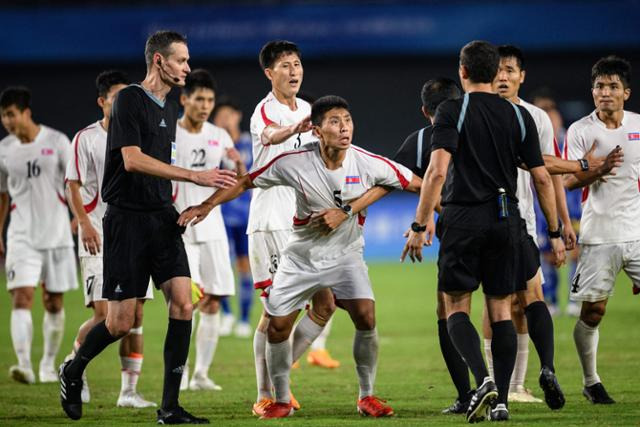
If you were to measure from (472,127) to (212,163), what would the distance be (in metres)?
3.74

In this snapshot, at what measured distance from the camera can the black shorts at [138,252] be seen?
7.36 metres

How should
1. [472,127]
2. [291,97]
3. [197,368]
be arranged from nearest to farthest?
[472,127], [291,97], [197,368]

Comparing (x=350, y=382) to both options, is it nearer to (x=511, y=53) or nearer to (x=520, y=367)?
(x=520, y=367)

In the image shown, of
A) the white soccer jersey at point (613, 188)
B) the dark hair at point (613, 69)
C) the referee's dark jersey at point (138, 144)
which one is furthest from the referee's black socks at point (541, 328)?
the referee's dark jersey at point (138, 144)

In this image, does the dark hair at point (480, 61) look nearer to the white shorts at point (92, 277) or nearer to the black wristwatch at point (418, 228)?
the black wristwatch at point (418, 228)

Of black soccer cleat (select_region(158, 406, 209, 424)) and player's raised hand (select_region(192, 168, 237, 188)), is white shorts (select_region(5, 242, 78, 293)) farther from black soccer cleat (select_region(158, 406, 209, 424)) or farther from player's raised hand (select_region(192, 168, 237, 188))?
player's raised hand (select_region(192, 168, 237, 188))

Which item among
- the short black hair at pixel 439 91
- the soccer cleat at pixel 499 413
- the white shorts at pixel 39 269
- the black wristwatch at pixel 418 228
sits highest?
the short black hair at pixel 439 91

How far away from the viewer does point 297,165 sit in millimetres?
7418

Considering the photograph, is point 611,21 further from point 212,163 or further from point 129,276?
point 129,276

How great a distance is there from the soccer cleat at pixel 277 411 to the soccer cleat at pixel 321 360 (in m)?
3.41

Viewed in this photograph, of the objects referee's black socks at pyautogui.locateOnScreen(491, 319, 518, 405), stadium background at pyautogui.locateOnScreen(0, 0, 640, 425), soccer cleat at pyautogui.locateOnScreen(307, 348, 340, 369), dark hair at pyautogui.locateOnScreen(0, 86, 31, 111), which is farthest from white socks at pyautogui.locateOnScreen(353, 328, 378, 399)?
stadium background at pyautogui.locateOnScreen(0, 0, 640, 425)

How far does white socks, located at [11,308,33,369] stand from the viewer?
34.1 feet

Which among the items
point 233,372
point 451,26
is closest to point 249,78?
point 451,26

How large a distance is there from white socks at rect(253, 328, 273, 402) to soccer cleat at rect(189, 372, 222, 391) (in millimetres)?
1473
